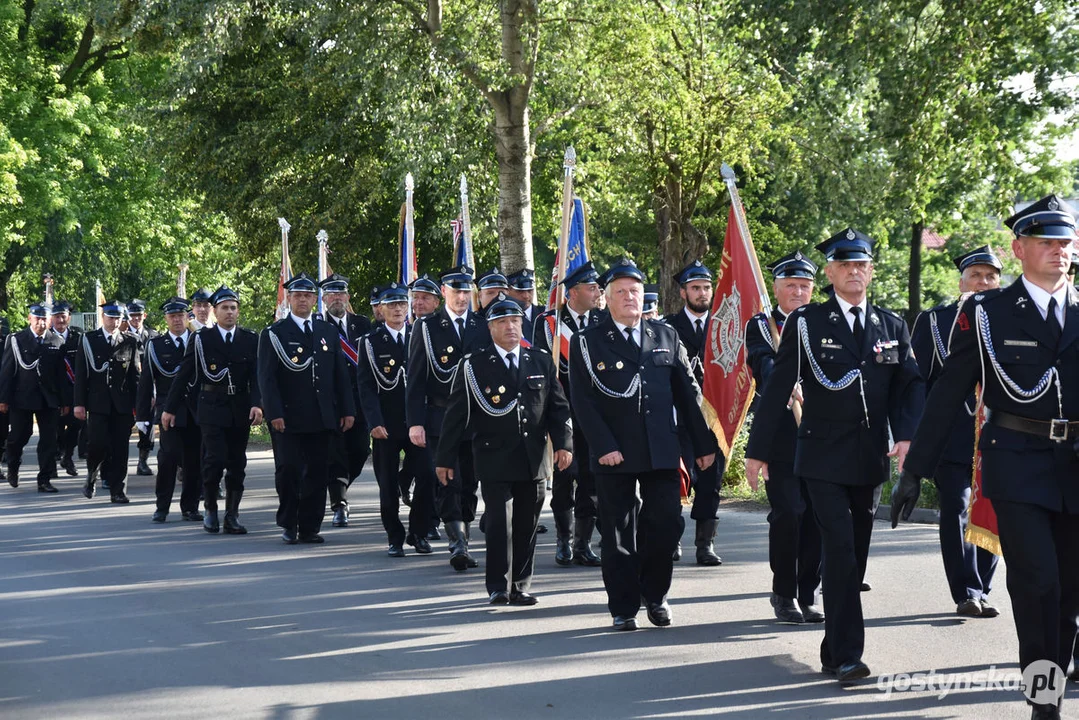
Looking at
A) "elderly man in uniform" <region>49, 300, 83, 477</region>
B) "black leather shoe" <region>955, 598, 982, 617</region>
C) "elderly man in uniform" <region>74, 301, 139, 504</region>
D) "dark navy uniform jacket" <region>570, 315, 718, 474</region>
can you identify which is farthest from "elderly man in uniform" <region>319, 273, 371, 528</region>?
"black leather shoe" <region>955, 598, 982, 617</region>

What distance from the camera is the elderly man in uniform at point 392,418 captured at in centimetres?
1155

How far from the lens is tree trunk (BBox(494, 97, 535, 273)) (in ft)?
67.7

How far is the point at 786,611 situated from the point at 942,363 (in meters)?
1.74

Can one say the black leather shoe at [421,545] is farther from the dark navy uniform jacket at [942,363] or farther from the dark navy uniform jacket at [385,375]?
the dark navy uniform jacket at [942,363]

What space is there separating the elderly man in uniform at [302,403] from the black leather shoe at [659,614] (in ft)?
14.9

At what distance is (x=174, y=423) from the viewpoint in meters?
13.8

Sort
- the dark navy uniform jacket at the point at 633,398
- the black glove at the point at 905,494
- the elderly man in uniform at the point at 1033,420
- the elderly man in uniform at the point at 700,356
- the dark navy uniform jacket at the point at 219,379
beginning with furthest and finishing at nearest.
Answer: the dark navy uniform jacket at the point at 219,379 < the elderly man in uniform at the point at 700,356 < the dark navy uniform jacket at the point at 633,398 < the black glove at the point at 905,494 < the elderly man in uniform at the point at 1033,420

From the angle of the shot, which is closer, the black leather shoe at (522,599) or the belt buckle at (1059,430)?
the belt buckle at (1059,430)

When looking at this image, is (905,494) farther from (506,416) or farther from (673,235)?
(673,235)

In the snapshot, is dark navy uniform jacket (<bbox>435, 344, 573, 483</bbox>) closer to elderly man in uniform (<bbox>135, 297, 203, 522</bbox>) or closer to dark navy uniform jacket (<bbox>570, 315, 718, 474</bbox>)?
dark navy uniform jacket (<bbox>570, 315, 718, 474</bbox>)

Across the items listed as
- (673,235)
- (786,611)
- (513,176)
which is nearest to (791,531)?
(786,611)

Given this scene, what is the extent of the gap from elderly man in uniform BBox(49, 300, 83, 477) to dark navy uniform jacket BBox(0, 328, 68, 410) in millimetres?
63

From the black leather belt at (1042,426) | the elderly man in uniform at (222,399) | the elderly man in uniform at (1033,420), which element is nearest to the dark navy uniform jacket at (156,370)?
the elderly man in uniform at (222,399)

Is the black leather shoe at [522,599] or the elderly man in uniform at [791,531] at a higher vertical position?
the elderly man in uniform at [791,531]
